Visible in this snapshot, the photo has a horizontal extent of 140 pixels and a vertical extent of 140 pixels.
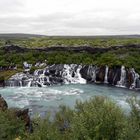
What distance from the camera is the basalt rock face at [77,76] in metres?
76.1

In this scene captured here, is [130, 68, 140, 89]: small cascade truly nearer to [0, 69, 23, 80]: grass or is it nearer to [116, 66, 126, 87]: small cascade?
[116, 66, 126, 87]: small cascade

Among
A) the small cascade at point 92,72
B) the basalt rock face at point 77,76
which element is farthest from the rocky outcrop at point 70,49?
the basalt rock face at point 77,76

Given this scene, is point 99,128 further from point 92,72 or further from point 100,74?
point 92,72

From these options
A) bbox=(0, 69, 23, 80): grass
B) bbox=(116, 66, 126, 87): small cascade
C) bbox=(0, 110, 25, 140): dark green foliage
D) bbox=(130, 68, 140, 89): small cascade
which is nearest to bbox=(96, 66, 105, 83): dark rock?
bbox=(116, 66, 126, 87): small cascade

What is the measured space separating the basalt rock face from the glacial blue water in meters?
3.76

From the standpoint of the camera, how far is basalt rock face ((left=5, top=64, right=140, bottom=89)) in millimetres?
76125

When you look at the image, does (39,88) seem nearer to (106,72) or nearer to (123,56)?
(106,72)

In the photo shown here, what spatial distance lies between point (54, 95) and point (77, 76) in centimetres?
2027

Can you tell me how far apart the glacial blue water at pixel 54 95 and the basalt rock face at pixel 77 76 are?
3762mm

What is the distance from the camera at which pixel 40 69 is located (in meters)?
84.8

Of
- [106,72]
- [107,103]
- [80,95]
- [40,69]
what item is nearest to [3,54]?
[40,69]

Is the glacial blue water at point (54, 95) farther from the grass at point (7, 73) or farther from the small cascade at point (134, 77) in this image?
the grass at point (7, 73)

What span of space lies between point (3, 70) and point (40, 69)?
33.1ft

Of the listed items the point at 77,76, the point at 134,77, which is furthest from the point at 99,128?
the point at 77,76
